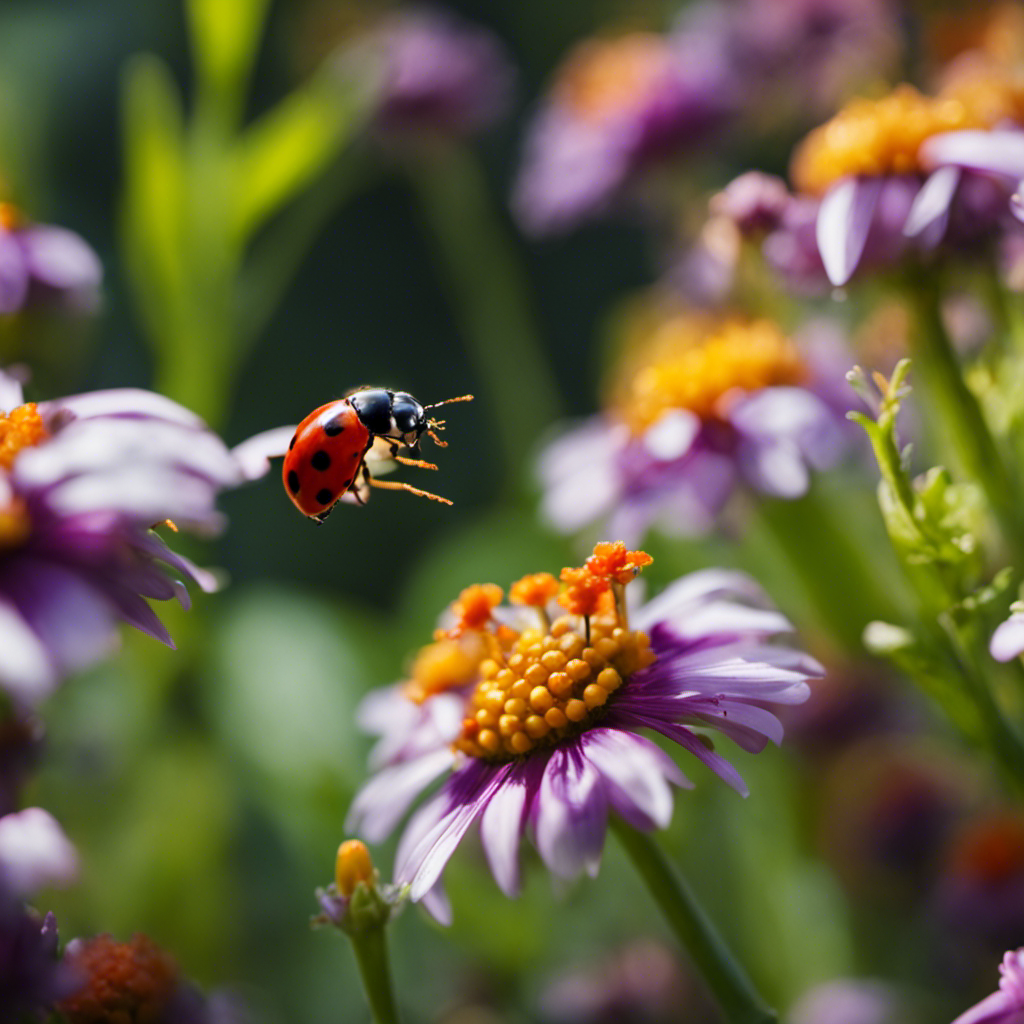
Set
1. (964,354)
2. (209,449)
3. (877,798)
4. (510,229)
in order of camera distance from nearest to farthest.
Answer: (209,449), (964,354), (877,798), (510,229)

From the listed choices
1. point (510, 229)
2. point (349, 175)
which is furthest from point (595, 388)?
point (349, 175)

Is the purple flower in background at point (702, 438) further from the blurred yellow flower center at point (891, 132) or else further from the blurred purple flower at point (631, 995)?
the blurred purple flower at point (631, 995)

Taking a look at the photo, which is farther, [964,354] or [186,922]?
[186,922]

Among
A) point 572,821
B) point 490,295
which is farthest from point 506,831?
point 490,295

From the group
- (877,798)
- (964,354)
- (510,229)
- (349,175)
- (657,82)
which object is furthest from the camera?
(510,229)

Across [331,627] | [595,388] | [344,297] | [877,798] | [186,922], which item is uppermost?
[344,297]

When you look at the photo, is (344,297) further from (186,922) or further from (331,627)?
(186,922)

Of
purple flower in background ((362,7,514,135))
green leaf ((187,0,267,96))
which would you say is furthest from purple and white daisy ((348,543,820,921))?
purple flower in background ((362,7,514,135))

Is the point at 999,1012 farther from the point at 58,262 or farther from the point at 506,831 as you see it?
the point at 58,262
